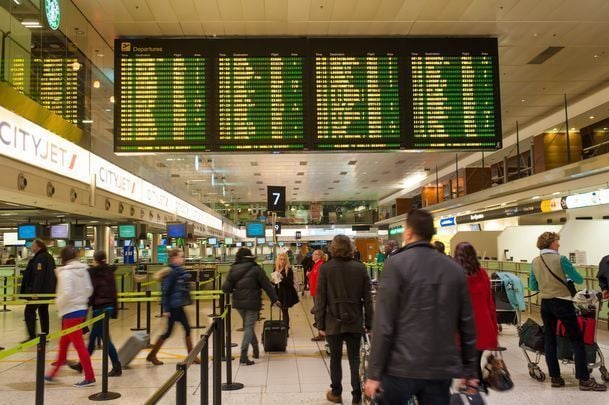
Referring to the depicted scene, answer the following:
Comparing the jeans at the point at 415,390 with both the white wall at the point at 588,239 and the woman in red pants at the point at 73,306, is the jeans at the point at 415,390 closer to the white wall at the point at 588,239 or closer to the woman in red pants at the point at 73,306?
the woman in red pants at the point at 73,306

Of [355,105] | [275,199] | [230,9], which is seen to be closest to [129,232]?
[275,199]

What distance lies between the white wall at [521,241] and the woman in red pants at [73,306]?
14.4 metres

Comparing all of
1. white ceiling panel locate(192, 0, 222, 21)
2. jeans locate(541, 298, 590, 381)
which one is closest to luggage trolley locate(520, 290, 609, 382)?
jeans locate(541, 298, 590, 381)

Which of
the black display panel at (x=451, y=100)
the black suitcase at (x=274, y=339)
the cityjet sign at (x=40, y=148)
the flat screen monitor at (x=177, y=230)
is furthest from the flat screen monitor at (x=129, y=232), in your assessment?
the black display panel at (x=451, y=100)

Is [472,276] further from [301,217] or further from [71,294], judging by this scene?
[301,217]

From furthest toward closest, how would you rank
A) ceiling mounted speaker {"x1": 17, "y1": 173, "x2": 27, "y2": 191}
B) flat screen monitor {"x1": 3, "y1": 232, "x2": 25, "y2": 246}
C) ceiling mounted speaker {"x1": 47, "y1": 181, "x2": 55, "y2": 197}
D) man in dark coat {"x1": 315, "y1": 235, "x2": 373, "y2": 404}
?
1. flat screen monitor {"x1": 3, "y1": 232, "x2": 25, "y2": 246}
2. ceiling mounted speaker {"x1": 47, "y1": 181, "x2": 55, "y2": 197}
3. ceiling mounted speaker {"x1": 17, "y1": 173, "x2": 27, "y2": 191}
4. man in dark coat {"x1": 315, "y1": 235, "x2": 373, "y2": 404}

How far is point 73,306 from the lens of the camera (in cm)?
618

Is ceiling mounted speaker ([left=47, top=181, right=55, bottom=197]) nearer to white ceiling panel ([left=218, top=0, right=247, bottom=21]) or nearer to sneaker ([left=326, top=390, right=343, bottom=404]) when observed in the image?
white ceiling panel ([left=218, top=0, right=247, bottom=21])

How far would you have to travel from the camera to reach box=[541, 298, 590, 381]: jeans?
5.62 meters

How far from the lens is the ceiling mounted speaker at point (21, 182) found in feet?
23.9

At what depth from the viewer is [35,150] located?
6.95 metres

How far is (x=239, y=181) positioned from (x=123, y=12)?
20.6 metres

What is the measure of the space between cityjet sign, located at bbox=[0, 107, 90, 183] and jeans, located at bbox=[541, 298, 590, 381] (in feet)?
20.9

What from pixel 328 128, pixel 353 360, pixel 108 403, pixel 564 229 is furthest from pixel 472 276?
pixel 564 229
